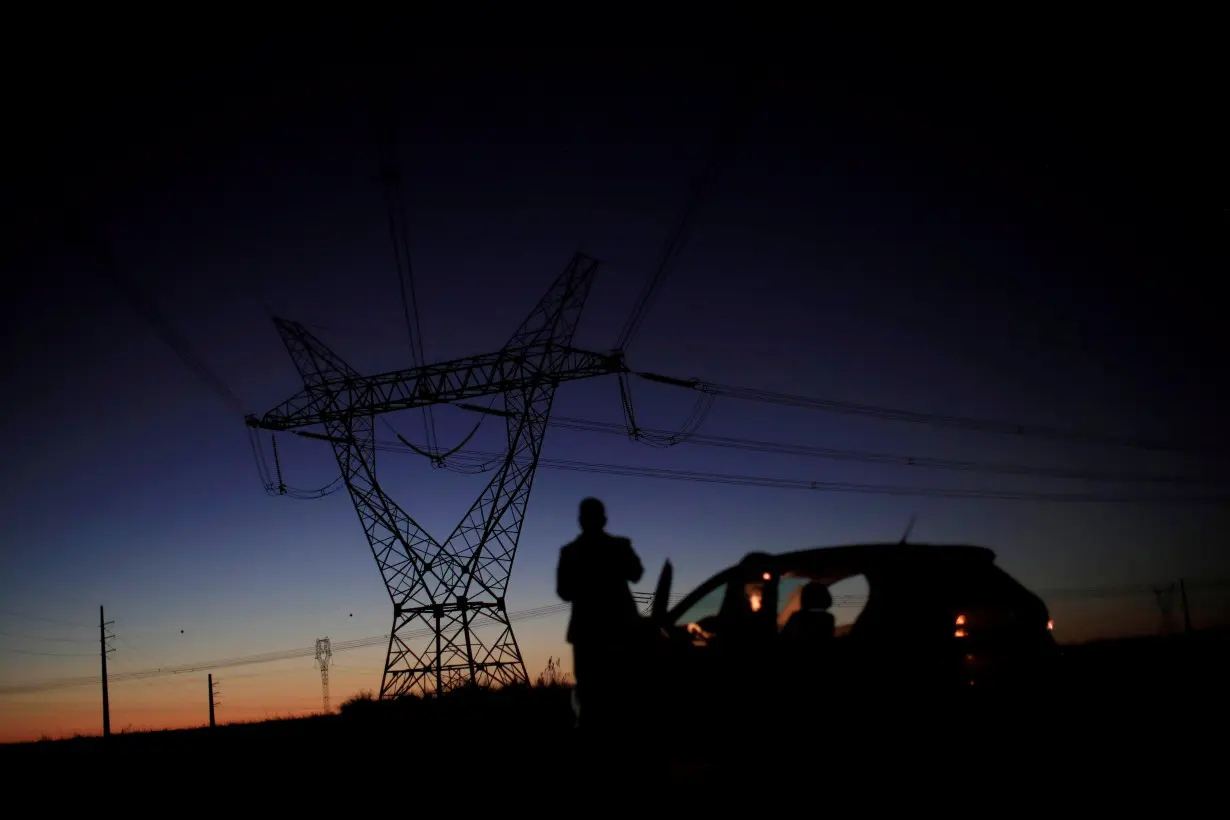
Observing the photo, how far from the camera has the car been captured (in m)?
5.30

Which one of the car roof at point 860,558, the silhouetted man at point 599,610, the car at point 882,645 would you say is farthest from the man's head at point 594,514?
the car roof at point 860,558

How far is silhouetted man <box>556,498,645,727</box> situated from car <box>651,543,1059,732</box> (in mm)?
231

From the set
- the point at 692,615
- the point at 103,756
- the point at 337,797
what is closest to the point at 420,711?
the point at 103,756

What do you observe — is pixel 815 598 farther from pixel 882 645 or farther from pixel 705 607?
pixel 705 607

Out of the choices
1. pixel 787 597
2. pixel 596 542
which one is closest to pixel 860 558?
pixel 787 597

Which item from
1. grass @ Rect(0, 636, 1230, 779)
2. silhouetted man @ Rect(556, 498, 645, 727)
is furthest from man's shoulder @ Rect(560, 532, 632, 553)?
grass @ Rect(0, 636, 1230, 779)

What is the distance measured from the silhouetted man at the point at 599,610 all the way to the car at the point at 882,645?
0.23 meters

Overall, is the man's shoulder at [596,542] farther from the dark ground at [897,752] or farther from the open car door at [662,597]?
the dark ground at [897,752]

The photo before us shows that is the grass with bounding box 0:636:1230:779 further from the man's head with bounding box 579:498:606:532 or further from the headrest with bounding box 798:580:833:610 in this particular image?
the man's head with bounding box 579:498:606:532

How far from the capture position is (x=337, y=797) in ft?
22.1

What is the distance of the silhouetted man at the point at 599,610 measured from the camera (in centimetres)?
532

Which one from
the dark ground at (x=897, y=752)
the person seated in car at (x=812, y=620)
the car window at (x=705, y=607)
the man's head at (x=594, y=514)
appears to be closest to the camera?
the dark ground at (x=897, y=752)

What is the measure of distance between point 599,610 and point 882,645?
1.77 meters

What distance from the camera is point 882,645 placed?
5.37m
